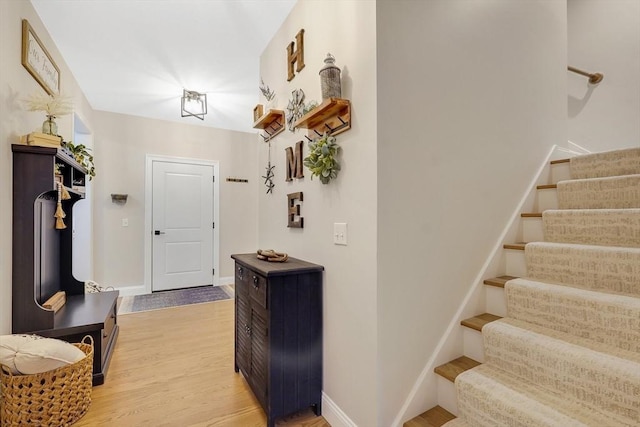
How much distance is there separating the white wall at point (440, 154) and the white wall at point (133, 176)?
3.65 metres

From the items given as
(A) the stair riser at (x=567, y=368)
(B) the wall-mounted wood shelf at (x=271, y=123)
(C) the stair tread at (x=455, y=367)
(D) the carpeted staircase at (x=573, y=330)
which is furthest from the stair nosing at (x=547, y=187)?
(B) the wall-mounted wood shelf at (x=271, y=123)

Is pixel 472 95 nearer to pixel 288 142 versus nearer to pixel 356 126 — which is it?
pixel 356 126

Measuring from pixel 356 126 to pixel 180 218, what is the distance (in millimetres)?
4097

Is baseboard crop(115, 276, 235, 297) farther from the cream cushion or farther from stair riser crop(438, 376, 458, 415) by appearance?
stair riser crop(438, 376, 458, 415)

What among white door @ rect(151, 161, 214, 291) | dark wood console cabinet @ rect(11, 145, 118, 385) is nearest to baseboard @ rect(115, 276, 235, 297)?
white door @ rect(151, 161, 214, 291)

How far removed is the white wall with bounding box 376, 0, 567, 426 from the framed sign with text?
257cm

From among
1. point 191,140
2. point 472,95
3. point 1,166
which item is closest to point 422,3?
point 472,95

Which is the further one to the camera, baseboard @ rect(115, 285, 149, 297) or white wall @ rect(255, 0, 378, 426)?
baseboard @ rect(115, 285, 149, 297)

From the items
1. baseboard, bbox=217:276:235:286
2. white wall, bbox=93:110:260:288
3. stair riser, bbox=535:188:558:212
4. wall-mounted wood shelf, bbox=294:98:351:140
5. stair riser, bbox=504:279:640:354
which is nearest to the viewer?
stair riser, bbox=504:279:640:354

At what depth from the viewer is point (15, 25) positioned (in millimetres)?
2061

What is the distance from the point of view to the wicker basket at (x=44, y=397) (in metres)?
1.62

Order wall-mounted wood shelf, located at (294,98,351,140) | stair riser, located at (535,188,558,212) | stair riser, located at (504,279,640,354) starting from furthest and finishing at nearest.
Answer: stair riser, located at (535,188,558,212) → wall-mounted wood shelf, located at (294,98,351,140) → stair riser, located at (504,279,640,354)

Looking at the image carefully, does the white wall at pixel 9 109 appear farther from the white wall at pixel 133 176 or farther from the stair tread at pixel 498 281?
the stair tread at pixel 498 281

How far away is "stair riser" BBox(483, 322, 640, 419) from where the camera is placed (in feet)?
3.48
